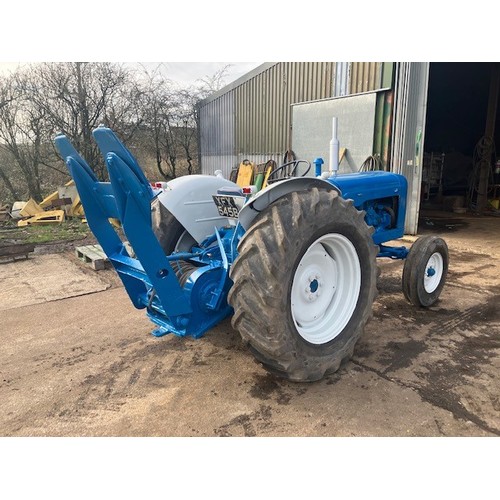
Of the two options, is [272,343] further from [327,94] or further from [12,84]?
[12,84]

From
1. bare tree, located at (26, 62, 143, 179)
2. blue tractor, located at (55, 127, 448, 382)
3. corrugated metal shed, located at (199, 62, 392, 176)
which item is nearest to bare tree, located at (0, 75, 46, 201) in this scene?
bare tree, located at (26, 62, 143, 179)

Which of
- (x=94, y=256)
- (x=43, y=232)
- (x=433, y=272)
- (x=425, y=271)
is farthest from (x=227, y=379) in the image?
(x=43, y=232)

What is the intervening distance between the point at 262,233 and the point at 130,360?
1.60 metres

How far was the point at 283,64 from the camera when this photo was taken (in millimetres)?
10695

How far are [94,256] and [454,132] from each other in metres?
13.3

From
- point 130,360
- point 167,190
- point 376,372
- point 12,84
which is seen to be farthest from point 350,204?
point 12,84

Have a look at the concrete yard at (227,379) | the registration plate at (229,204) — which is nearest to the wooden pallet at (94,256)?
the concrete yard at (227,379)

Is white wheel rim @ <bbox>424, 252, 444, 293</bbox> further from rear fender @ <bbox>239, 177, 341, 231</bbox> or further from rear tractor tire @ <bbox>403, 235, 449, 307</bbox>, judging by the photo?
rear fender @ <bbox>239, 177, 341, 231</bbox>

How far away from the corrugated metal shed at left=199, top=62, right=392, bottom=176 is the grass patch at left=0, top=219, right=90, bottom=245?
5.51 m

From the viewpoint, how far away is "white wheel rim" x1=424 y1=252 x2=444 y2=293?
4.11m

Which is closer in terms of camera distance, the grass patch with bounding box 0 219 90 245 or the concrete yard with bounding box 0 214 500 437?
the concrete yard with bounding box 0 214 500 437

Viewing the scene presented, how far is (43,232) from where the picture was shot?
8188 mm

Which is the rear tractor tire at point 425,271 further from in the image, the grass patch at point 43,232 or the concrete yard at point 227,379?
the grass patch at point 43,232

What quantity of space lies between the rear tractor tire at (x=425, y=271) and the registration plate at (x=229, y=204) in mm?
1942
